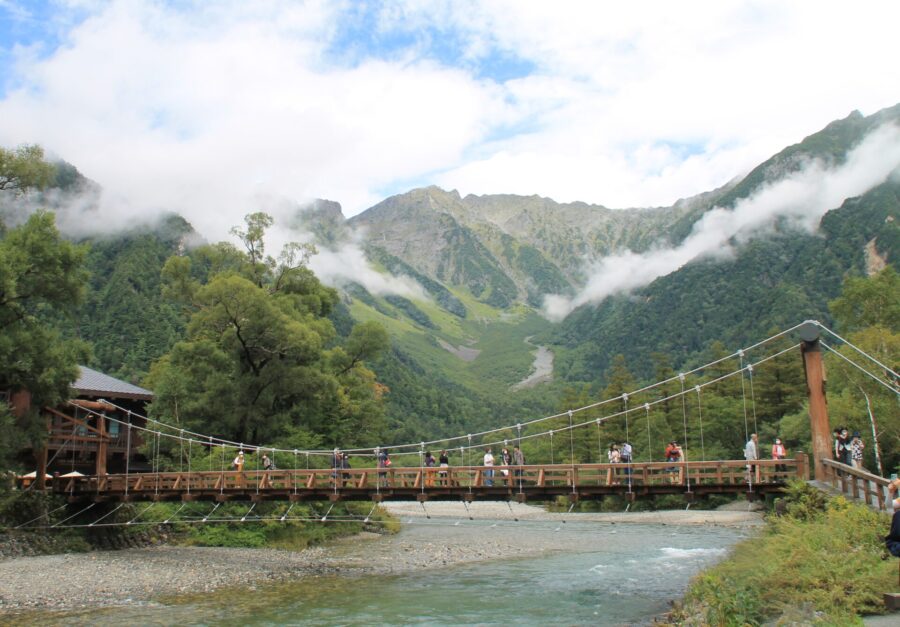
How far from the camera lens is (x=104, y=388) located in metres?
30.1

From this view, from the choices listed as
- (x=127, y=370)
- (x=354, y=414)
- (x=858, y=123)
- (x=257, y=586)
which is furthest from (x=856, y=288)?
(x=858, y=123)

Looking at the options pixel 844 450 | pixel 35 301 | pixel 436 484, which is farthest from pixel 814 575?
pixel 35 301

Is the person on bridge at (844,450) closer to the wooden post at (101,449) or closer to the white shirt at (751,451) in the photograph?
the white shirt at (751,451)

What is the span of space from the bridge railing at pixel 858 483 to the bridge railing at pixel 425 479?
0.76 meters

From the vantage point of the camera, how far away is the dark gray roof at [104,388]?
28.9 m

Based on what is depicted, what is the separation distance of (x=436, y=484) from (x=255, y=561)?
5661 mm

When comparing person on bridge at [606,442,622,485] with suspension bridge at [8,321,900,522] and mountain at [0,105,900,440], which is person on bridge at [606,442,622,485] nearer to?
suspension bridge at [8,321,900,522]

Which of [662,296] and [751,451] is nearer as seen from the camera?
[751,451]

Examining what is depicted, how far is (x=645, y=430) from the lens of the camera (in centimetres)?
4412

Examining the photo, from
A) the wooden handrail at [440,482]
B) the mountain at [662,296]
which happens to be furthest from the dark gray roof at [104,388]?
the mountain at [662,296]

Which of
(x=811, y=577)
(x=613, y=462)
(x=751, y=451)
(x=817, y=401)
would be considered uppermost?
(x=817, y=401)

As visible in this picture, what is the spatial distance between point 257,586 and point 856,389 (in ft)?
74.6

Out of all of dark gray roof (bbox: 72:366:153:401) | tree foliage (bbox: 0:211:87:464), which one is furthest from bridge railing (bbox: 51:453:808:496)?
dark gray roof (bbox: 72:366:153:401)

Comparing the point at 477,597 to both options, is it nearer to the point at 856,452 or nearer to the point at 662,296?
the point at 856,452
